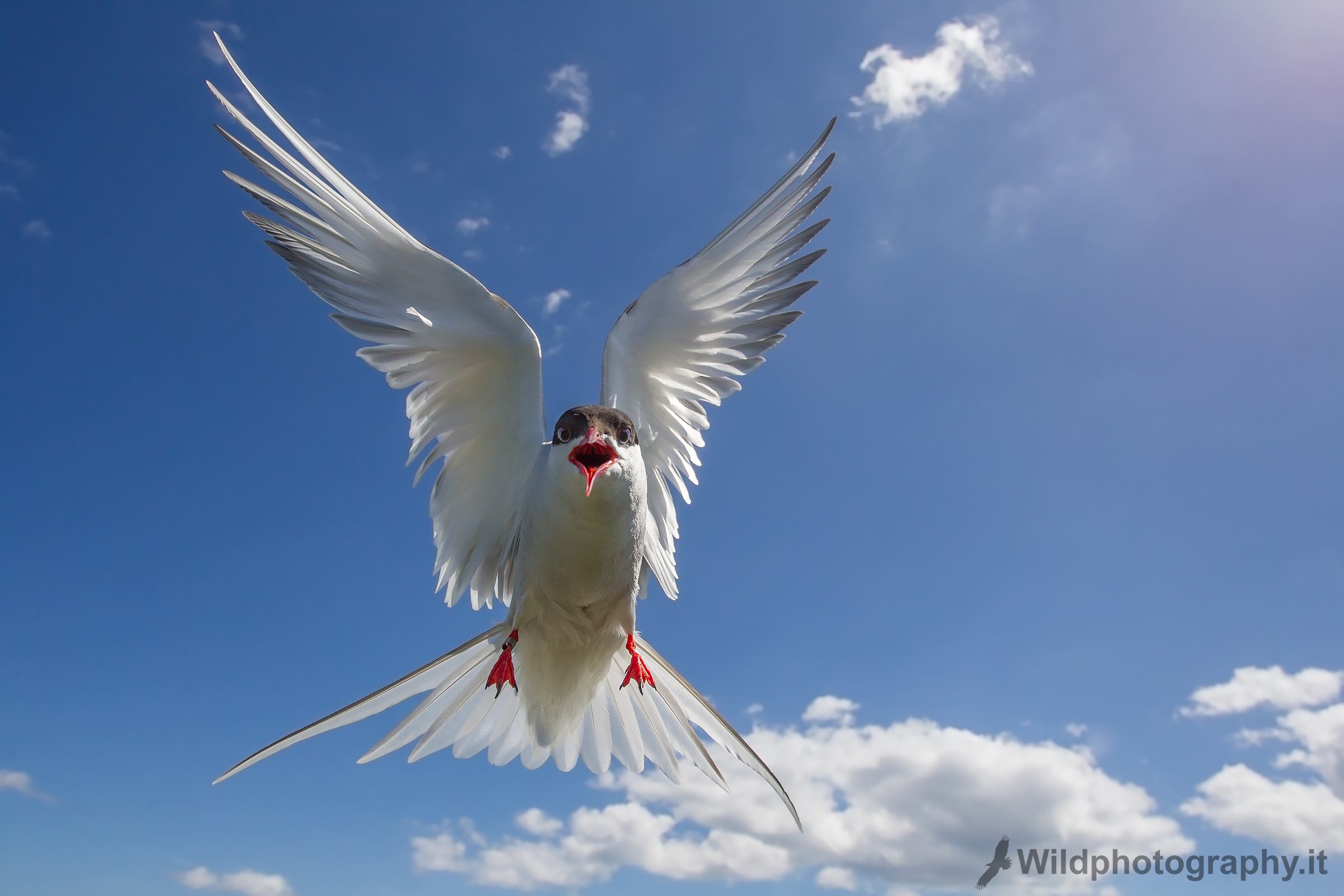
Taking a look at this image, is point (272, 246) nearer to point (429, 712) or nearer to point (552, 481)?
point (552, 481)

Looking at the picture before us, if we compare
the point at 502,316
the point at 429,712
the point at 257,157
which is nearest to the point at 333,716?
the point at 429,712

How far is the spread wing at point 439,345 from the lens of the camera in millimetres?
5523

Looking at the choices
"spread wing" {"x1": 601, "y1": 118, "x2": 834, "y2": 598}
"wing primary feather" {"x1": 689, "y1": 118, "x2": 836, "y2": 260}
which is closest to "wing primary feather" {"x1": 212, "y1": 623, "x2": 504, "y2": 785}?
"spread wing" {"x1": 601, "y1": 118, "x2": 834, "y2": 598}

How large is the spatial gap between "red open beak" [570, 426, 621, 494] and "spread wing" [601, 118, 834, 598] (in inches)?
58.2

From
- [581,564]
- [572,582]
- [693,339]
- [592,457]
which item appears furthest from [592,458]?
[693,339]

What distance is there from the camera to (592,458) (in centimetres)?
529

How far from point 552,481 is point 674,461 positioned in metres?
1.85

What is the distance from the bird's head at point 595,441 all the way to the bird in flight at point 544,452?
15 millimetres

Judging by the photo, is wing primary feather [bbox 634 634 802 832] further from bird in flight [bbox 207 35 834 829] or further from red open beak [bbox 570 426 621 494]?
red open beak [bbox 570 426 621 494]

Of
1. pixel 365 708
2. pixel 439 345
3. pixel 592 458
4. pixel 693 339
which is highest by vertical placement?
pixel 693 339

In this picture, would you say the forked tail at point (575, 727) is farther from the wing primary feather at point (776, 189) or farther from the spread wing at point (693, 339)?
the wing primary feather at point (776, 189)

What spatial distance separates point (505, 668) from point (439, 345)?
241 cm

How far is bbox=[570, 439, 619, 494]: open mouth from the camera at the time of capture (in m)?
5.25

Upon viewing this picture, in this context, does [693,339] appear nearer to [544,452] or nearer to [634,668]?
[544,452]
